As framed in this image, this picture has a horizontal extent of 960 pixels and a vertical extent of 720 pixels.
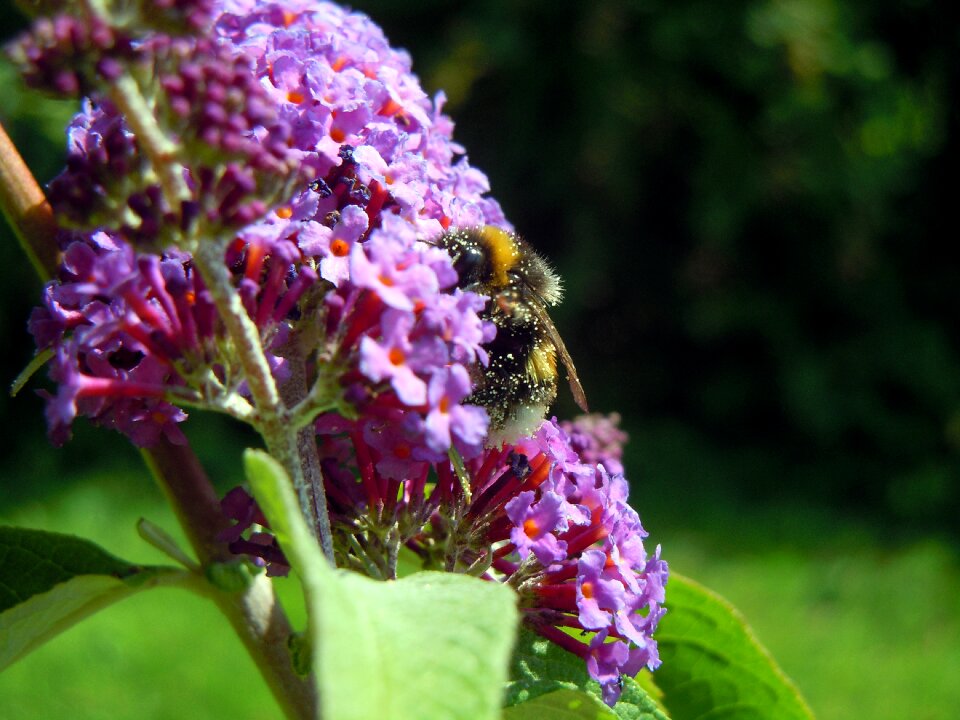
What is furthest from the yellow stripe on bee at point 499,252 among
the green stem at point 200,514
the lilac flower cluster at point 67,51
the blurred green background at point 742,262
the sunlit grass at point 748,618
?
the blurred green background at point 742,262

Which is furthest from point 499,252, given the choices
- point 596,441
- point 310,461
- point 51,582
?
point 51,582

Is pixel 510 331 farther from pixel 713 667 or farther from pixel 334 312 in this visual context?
pixel 713 667

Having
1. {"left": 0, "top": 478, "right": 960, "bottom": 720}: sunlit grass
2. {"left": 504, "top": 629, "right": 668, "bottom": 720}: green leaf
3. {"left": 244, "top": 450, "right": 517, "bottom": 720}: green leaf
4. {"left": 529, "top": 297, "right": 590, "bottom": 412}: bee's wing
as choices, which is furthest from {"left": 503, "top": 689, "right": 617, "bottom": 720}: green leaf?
{"left": 0, "top": 478, "right": 960, "bottom": 720}: sunlit grass

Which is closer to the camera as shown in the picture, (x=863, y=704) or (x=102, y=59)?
(x=102, y=59)

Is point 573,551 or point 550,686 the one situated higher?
point 573,551

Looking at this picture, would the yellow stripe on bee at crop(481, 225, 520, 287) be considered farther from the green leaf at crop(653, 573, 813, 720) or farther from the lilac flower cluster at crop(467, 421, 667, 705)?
the green leaf at crop(653, 573, 813, 720)

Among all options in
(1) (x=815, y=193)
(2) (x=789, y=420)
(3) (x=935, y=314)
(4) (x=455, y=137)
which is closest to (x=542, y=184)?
(4) (x=455, y=137)

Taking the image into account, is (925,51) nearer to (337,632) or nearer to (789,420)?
(789,420)
